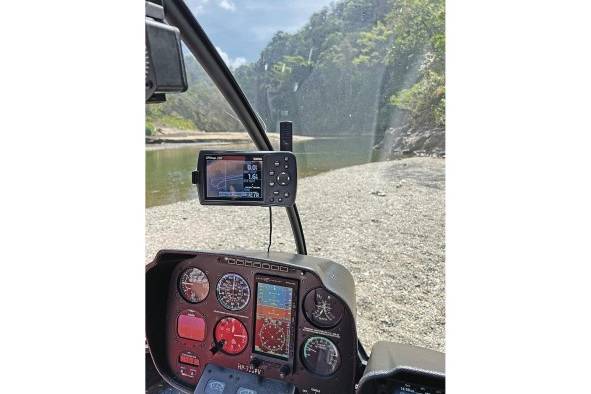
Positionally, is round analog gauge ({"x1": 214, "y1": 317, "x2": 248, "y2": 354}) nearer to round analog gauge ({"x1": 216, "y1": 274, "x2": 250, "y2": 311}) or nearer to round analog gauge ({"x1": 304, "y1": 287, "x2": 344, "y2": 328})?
round analog gauge ({"x1": 216, "y1": 274, "x2": 250, "y2": 311})

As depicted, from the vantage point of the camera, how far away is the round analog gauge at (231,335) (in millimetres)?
1496

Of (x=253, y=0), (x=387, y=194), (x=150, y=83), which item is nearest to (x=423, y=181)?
(x=387, y=194)

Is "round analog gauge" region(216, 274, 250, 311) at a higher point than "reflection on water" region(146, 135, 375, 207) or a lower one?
lower

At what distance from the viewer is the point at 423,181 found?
1.74 metres

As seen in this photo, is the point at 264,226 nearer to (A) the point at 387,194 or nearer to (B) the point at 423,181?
(A) the point at 387,194

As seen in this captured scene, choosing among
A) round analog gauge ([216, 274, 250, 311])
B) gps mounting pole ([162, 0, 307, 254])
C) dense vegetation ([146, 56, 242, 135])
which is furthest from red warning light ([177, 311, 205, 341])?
dense vegetation ([146, 56, 242, 135])

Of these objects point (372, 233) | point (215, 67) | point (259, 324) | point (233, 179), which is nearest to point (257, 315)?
point (259, 324)

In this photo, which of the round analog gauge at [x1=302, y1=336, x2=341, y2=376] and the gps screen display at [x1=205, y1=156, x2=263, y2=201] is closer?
the gps screen display at [x1=205, y1=156, x2=263, y2=201]

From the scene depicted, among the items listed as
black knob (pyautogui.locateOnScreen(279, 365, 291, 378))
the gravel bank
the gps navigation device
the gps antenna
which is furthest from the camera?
the gravel bank

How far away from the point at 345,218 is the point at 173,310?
916mm

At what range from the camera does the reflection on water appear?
5.17 ft

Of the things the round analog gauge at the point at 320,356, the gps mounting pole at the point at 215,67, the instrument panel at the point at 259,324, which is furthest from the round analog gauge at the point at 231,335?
the gps mounting pole at the point at 215,67

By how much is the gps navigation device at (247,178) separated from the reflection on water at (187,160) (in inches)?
13.8

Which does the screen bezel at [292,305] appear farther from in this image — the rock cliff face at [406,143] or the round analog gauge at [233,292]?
the rock cliff face at [406,143]
